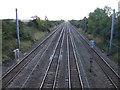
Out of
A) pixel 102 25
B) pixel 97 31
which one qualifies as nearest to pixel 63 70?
pixel 102 25

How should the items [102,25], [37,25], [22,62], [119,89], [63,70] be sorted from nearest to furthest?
[119,89] → [63,70] → [22,62] → [102,25] → [37,25]

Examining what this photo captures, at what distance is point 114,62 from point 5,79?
38.3ft

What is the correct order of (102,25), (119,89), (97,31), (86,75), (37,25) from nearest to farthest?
1. (119,89)
2. (86,75)
3. (102,25)
4. (97,31)
5. (37,25)

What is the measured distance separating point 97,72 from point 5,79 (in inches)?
307

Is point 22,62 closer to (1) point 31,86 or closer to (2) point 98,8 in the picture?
(1) point 31,86

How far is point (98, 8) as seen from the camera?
154ft

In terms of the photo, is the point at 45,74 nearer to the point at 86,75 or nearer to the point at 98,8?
the point at 86,75

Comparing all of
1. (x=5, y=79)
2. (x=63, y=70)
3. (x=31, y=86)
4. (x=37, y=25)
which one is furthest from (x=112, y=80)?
(x=37, y=25)

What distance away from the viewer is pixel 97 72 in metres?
16.6

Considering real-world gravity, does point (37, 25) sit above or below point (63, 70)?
above

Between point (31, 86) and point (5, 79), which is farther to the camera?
point (5, 79)

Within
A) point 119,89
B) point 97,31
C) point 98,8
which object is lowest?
point 119,89

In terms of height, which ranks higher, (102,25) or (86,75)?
(102,25)

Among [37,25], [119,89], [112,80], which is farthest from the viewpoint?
[37,25]
